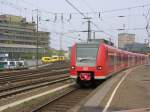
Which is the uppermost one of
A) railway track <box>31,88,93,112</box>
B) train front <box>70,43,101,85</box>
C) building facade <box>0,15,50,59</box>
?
building facade <box>0,15,50,59</box>

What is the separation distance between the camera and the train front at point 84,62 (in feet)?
66.6

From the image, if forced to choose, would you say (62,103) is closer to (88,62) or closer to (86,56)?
(88,62)

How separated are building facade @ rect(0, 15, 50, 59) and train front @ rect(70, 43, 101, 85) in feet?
188

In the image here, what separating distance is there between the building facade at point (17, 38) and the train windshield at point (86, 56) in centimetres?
5737

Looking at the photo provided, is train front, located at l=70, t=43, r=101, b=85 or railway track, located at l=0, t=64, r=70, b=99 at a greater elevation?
train front, located at l=70, t=43, r=101, b=85

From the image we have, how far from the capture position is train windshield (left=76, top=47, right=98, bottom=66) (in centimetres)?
2050

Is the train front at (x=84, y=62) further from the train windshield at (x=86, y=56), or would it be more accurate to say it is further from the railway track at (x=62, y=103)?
the railway track at (x=62, y=103)

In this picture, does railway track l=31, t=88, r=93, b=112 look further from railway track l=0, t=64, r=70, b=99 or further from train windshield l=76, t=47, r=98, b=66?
railway track l=0, t=64, r=70, b=99

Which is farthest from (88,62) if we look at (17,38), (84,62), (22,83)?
(17,38)

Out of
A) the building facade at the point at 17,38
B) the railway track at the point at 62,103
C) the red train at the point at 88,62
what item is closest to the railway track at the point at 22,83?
the railway track at the point at 62,103

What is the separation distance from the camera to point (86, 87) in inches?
869

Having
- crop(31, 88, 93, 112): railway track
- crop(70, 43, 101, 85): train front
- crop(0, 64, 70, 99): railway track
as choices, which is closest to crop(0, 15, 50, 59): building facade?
crop(0, 64, 70, 99): railway track

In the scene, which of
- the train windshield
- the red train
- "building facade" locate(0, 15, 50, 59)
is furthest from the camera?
"building facade" locate(0, 15, 50, 59)

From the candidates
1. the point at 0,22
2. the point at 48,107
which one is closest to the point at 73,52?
the point at 48,107
